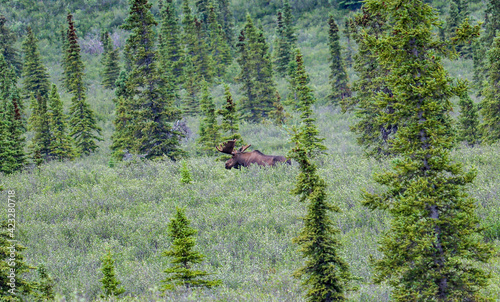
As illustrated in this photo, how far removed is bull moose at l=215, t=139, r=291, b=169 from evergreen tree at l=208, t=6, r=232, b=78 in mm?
33365

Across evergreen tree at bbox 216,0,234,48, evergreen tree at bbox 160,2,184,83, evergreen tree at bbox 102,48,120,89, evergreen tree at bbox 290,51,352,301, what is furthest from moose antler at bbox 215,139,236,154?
evergreen tree at bbox 216,0,234,48

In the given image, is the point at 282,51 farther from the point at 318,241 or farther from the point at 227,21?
the point at 318,241

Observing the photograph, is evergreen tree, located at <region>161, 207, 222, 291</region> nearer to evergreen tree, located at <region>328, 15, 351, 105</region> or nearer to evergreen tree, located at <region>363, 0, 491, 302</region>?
evergreen tree, located at <region>363, 0, 491, 302</region>

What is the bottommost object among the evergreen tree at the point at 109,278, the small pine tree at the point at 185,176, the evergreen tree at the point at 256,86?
the evergreen tree at the point at 109,278

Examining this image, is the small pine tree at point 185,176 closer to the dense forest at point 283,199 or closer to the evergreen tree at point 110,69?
the dense forest at point 283,199

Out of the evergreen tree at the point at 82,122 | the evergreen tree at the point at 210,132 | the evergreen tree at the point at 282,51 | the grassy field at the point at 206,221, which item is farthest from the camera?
the evergreen tree at the point at 282,51

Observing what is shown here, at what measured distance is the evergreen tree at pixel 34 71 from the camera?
127 feet

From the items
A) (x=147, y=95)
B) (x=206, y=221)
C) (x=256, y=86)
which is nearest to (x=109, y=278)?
(x=206, y=221)

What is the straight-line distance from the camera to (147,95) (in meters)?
18.5

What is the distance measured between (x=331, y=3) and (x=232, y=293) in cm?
5794

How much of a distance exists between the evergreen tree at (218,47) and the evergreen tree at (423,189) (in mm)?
44341

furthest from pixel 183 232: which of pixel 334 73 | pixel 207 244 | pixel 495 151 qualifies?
pixel 334 73

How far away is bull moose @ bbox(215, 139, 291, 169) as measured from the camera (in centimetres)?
1527

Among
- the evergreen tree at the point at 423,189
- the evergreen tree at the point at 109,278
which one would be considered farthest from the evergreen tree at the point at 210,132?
the evergreen tree at the point at 423,189
